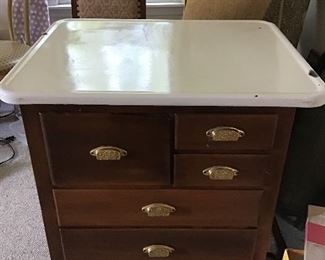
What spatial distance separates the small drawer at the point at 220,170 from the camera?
0.99 metres

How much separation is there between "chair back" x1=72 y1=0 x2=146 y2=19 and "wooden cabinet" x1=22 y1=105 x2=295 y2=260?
0.91m

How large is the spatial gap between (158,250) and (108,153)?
33 centimetres

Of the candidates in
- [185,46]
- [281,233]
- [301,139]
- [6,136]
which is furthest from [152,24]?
[6,136]

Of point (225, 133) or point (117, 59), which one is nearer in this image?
point (225, 133)

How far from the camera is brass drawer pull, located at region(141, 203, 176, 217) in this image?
1.05m

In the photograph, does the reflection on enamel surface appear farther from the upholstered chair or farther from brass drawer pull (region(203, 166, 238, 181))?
the upholstered chair

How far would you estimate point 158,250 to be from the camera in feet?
3.67

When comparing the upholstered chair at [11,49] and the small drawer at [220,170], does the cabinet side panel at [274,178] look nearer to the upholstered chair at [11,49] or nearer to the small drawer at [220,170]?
the small drawer at [220,170]

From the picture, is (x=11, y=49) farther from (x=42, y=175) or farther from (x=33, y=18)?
(x=42, y=175)

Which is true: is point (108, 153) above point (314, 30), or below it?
below

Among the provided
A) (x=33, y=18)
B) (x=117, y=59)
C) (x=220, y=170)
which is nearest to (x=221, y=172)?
(x=220, y=170)

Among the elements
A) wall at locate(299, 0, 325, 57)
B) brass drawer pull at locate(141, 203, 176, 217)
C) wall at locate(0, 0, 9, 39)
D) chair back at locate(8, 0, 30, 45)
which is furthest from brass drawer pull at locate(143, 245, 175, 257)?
wall at locate(0, 0, 9, 39)

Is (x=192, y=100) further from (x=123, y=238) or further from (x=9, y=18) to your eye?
(x=9, y=18)

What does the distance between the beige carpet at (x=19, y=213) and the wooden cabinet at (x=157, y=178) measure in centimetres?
42
